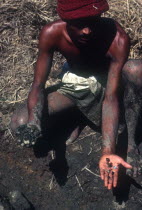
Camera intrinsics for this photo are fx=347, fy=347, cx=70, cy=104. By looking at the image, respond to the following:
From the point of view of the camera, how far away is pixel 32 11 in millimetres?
4043

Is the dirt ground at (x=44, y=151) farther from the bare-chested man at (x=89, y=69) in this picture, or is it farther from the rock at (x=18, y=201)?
the bare-chested man at (x=89, y=69)

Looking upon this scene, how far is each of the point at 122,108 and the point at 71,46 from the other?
695 millimetres

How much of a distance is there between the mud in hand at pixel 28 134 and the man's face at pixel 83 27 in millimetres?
739

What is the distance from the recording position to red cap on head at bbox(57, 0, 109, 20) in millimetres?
2301

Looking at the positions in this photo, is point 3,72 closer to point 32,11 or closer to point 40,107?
point 32,11

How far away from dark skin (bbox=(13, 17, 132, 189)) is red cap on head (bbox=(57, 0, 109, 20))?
0.09 m

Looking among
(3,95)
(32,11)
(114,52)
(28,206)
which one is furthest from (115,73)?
(32,11)

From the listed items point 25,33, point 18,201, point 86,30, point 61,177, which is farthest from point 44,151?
point 25,33

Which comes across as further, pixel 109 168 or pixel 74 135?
pixel 74 135

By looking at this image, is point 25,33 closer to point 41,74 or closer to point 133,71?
point 41,74

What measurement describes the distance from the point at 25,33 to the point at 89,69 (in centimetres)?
139

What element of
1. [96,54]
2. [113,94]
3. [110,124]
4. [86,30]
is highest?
[86,30]

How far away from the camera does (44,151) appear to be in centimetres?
315

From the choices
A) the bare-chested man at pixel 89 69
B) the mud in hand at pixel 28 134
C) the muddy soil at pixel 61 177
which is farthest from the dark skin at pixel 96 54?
the muddy soil at pixel 61 177
